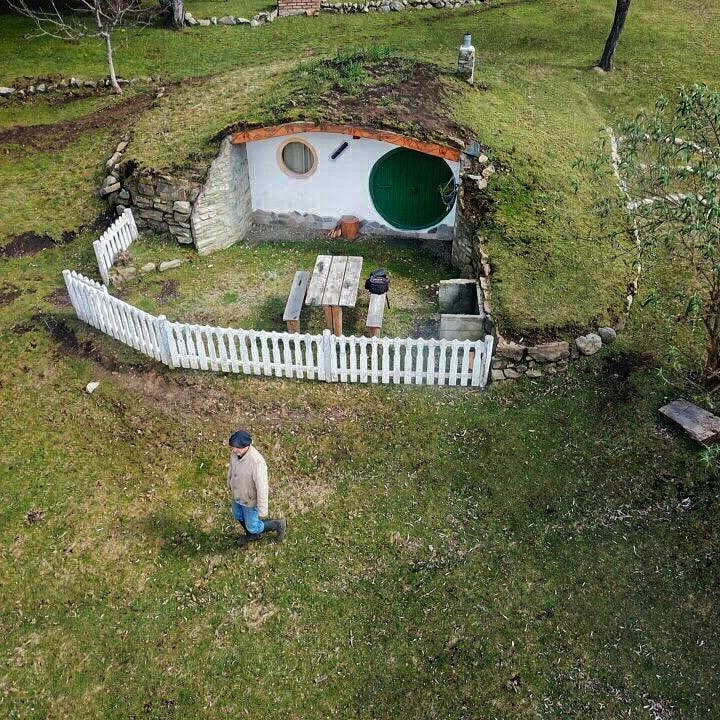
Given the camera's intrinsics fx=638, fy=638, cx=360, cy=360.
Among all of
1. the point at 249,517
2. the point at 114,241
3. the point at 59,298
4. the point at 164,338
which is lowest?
the point at 59,298

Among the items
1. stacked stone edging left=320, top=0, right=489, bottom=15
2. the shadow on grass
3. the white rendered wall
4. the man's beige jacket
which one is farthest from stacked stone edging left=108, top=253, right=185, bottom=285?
stacked stone edging left=320, top=0, right=489, bottom=15

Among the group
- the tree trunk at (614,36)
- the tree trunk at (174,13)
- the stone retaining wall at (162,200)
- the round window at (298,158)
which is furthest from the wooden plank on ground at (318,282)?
the tree trunk at (174,13)

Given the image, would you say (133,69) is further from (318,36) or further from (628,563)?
(628,563)

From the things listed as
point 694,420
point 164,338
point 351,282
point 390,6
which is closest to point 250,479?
point 164,338

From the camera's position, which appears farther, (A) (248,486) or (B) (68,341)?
(B) (68,341)

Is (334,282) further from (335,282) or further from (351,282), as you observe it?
(351,282)

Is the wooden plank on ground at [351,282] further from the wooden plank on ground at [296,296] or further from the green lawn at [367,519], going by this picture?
the green lawn at [367,519]

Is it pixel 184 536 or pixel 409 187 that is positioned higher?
pixel 409 187
